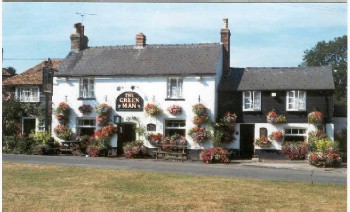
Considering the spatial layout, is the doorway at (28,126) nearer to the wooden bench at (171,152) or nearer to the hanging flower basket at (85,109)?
the hanging flower basket at (85,109)

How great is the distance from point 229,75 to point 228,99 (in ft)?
3.02

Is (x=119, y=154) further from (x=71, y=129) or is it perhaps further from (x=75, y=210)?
(x=75, y=210)

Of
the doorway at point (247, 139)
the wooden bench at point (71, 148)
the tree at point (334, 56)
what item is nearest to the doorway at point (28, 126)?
the wooden bench at point (71, 148)

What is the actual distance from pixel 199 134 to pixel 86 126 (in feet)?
11.6

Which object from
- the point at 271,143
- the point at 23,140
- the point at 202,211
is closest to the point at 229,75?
the point at 271,143

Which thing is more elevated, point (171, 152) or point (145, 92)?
point (145, 92)

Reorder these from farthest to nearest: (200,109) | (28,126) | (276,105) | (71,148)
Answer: (276,105), (200,109), (71,148), (28,126)

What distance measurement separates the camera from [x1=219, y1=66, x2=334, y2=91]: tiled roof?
1419cm

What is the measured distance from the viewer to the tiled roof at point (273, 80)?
1419 centimetres

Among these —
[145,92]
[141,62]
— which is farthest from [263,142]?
[141,62]

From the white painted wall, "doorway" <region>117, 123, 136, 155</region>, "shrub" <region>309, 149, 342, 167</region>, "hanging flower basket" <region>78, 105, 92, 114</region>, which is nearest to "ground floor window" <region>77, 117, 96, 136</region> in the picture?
the white painted wall

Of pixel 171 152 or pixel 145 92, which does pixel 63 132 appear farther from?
pixel 171 152

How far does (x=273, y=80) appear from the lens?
1473cm

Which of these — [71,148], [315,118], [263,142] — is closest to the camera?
[71,148]
